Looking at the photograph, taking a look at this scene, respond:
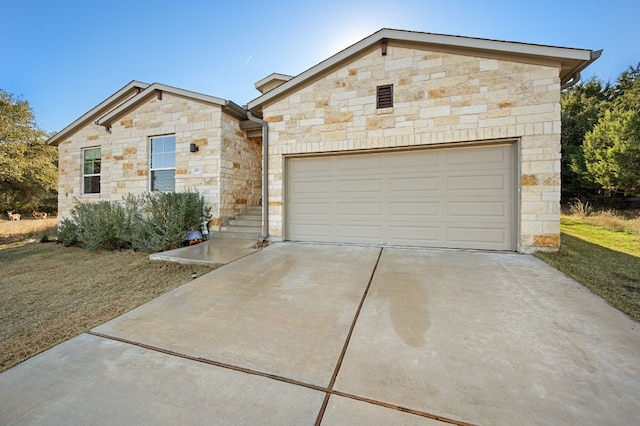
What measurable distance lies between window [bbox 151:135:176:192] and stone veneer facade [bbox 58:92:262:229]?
19 cm

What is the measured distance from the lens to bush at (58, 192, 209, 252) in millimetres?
6559

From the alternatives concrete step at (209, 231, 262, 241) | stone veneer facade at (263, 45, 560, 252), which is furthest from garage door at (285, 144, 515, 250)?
concrete step at (209, 231, 262, 241)

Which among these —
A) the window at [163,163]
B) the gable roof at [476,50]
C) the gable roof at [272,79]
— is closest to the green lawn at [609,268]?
the gable roof at [476,50]

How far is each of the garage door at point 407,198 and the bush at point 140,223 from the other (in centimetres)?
261

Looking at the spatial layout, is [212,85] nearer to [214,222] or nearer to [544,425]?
[214,222]

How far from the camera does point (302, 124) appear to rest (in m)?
6.53

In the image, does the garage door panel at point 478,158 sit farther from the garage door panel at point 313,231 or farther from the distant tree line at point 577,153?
the distant tree line at point 577,153

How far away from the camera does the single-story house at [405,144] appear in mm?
5172

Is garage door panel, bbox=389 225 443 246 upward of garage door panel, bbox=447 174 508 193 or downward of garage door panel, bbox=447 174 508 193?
downward

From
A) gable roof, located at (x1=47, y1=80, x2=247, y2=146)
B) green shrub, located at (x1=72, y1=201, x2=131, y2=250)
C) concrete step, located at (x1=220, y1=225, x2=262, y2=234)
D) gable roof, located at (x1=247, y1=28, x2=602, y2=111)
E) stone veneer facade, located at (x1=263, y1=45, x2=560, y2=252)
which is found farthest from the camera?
gable roof, located at (x1=47, y1=80, x2=247, y2=146)

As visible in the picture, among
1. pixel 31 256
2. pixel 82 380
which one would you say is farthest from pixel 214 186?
pixel 82 380

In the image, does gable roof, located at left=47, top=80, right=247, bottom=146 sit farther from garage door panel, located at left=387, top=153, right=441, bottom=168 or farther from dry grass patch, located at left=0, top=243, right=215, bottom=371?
garage door panel, located at left=387, top=153, right=441, bottom=168

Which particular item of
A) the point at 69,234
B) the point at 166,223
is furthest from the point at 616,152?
the point at 69,234

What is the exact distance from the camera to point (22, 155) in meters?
13.8
